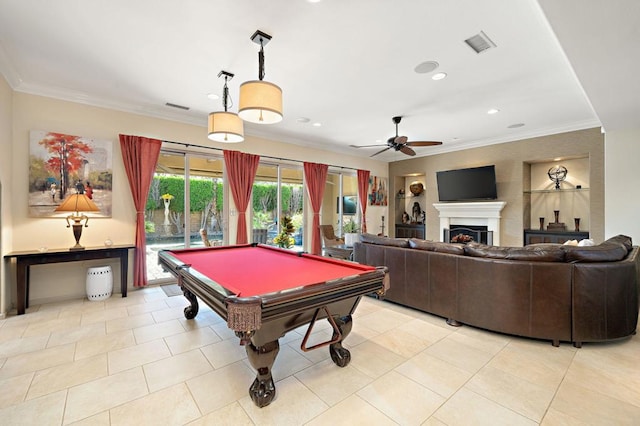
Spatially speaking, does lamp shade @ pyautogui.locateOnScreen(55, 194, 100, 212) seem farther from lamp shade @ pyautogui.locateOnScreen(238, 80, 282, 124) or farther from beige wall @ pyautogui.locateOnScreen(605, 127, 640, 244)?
beige wall @ pyautogui.locateOnScreen(605, 127, 640, 244)

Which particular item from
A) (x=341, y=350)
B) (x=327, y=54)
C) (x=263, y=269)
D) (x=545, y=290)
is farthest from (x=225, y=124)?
(x=545, y=290)

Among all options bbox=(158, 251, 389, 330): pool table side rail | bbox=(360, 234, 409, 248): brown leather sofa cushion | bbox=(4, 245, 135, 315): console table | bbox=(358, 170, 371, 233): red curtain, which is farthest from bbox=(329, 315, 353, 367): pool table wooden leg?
bbox=(358, 170, 371, 233): red curtain

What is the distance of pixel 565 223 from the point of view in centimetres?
589

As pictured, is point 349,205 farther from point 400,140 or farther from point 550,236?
point 550,236

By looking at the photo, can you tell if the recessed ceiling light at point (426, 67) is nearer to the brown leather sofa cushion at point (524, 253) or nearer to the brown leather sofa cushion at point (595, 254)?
the brown leather sofa cushion at point (524, 253)

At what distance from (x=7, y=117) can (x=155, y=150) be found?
1623 mm

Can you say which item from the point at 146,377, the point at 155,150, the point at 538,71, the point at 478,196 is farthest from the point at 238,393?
the point at 478,196

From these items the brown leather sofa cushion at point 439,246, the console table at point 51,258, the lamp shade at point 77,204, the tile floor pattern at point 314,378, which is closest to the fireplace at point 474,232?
the brown leather sofa cushion at point 439,246

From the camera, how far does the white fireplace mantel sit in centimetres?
639

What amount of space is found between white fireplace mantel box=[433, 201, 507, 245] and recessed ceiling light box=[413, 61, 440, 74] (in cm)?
431

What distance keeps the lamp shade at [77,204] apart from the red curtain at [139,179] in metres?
0.66

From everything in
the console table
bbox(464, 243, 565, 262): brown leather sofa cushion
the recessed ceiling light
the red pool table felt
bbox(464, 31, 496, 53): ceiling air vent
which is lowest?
the console table

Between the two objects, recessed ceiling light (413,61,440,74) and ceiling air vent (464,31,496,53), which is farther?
recessed ceiling light (413,61,440,74)

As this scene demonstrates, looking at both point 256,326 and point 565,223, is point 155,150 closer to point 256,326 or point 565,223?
point 256,326
